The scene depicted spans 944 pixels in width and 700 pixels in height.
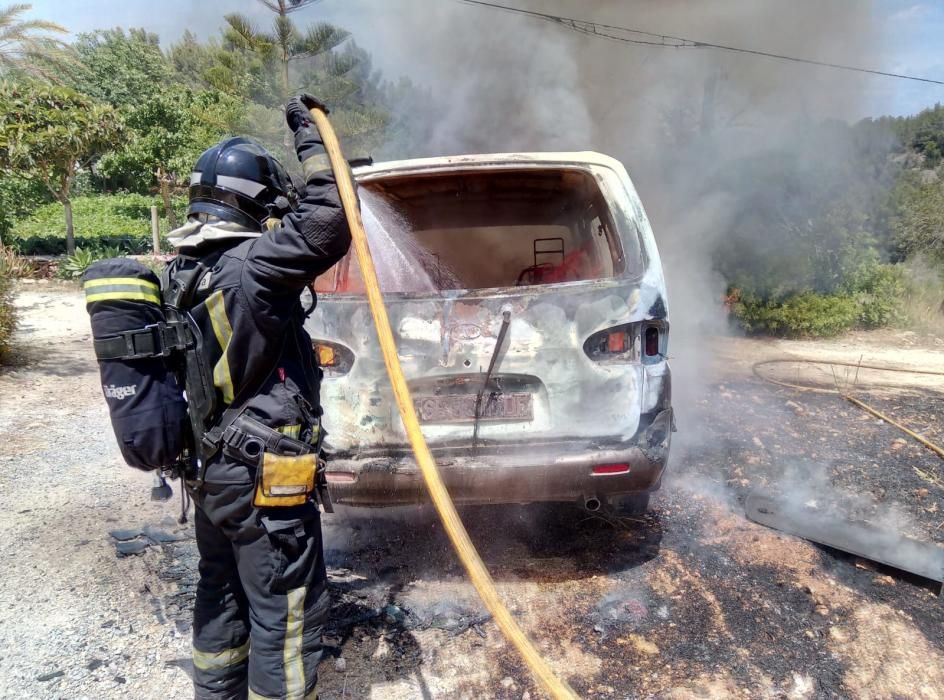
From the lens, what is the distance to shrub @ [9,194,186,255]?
59.2 feet

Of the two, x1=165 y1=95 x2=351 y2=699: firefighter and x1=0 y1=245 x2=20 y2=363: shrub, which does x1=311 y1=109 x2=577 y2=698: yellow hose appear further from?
x1=0 y1=245 x2=20 y2=363: shrub

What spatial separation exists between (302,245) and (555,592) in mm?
1978

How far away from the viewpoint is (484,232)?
4.71m

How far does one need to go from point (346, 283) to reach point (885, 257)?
10.9 metres

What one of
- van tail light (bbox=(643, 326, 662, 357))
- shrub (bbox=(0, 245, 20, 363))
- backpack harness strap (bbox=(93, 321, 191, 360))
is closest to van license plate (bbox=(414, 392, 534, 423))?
van tail light (bbox=(643, 326, 662, 357))

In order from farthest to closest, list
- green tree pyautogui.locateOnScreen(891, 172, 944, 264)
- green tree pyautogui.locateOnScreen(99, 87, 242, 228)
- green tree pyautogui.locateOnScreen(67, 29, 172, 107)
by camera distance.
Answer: green tree pyautogui.locateOnScreen(67, 29, 172, 107) < green tree pyautogui.locateOnScreen(99, 87, 242, 228) < green tree pyautogui.locateOnScreen(891, 172, 944, 264)

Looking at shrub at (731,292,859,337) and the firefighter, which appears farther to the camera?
shrub at (731,292,859,337)

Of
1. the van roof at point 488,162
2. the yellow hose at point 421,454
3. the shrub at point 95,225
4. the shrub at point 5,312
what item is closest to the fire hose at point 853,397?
the van roof at point 488,162

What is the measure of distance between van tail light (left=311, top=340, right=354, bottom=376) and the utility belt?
3.06ft

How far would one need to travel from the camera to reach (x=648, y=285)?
9.28 ft

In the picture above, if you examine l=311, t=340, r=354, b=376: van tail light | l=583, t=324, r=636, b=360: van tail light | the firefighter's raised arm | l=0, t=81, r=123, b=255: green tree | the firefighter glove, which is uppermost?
l=0, t=81, r=123, b=255: green tree

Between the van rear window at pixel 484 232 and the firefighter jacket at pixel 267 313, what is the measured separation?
1137 millimetres

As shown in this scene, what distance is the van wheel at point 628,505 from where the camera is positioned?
3232mm

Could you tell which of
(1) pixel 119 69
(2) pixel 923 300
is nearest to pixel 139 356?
(2) pixel 923 300
